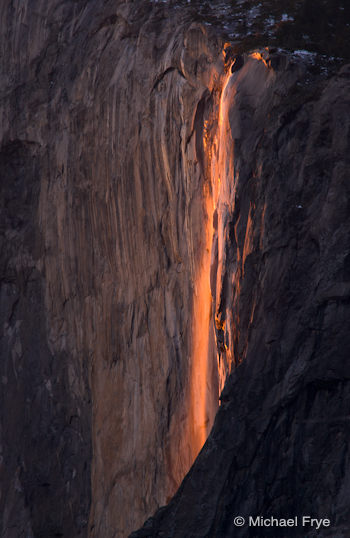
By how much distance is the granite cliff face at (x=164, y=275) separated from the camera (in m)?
11.3

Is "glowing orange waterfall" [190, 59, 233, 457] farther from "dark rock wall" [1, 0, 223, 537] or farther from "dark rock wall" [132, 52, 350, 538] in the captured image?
"dark rock wall" [132, 52, 350, 538]

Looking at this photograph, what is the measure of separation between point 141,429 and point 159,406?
65 cm

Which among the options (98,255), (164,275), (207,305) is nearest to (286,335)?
(207,305)

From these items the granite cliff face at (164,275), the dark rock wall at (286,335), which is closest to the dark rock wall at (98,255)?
the granite cliff face at (164,275)

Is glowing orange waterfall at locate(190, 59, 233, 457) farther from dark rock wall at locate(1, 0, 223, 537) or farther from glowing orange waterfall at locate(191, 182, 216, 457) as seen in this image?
dark rock wall at locate(1, 0, 223, 537)

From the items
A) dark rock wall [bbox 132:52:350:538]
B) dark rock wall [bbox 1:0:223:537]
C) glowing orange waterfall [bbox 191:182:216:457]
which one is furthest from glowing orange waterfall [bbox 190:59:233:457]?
dark rock wall [bbox 132:52:350:538]

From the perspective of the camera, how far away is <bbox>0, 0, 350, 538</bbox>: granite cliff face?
11.3 metres

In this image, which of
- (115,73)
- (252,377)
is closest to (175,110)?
(115,73)

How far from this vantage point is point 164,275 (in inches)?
575

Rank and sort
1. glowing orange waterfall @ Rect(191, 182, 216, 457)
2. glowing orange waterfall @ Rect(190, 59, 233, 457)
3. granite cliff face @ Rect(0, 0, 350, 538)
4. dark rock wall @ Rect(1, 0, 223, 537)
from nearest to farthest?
granite cliff face @ Rect(0, 0, 350, 538), glowing orange waterfall @ Rect(190, 59, 233, 457), glowing orange waterfall @ Rect(191, 182, 216, 457), dark rock wall @ Rect(1, 0, 223, 537)

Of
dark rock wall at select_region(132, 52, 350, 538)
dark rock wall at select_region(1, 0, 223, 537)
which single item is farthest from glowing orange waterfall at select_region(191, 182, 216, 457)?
dark rock wall at select_region(132, 52, 350, 538)

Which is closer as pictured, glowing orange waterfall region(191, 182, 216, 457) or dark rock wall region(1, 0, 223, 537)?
glowing orange waterfall region(191, 182, 216, 457)

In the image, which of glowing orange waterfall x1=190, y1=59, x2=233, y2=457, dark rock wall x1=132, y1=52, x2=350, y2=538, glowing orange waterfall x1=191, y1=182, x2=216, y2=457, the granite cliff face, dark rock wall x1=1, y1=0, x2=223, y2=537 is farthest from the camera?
dark rock wall x1=1, y1=0, x2=223, y2=537

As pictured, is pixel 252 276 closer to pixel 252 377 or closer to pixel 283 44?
pixel 252 377
